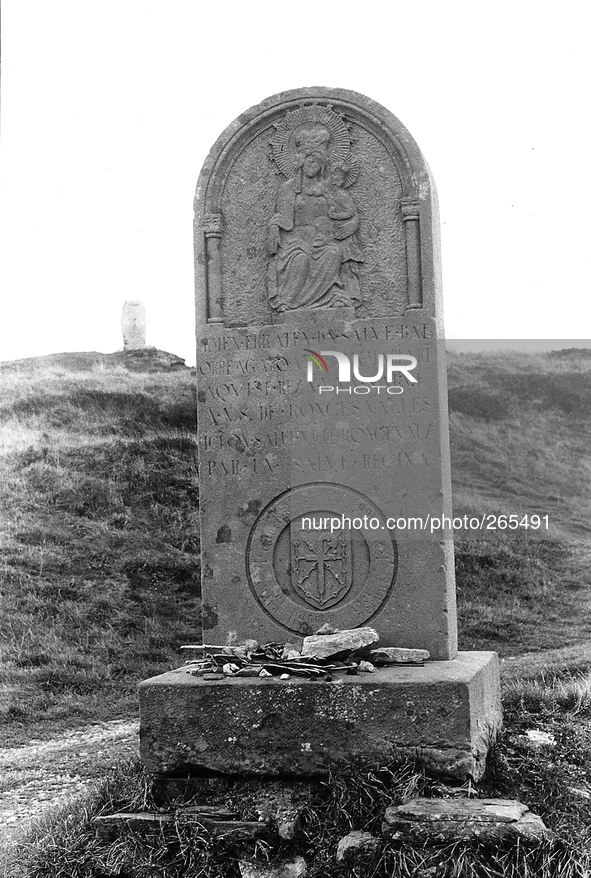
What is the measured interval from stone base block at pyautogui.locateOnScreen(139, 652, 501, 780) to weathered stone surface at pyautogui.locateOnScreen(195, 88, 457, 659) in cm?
82

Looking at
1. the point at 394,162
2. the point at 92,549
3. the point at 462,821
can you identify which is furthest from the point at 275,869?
the point at 92,549

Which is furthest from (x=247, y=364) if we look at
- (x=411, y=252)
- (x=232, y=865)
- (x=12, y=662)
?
(x=12, y=662)

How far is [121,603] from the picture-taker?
39.3 ft

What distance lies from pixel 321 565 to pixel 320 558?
4 centimetres

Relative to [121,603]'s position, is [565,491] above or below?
above

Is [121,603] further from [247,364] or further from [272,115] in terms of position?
A: [272,115]

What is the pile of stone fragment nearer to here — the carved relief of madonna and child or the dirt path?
the dirt path

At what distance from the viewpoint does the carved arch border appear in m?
6.20

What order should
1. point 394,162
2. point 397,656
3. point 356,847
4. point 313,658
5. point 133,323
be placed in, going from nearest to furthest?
point 356,847 → point 313,658 → point 397,656 → point 394,162 → point 133,323

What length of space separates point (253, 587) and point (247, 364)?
1.45 metres

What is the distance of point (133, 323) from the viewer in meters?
25.8

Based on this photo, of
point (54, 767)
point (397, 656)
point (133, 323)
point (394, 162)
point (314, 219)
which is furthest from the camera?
point (133, 323)

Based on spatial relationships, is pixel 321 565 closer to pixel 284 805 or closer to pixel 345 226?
pixel 284 805


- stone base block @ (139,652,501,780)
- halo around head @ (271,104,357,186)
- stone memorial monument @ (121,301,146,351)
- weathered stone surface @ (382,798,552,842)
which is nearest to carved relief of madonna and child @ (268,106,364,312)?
halo around head @ (271,104,357,186)
